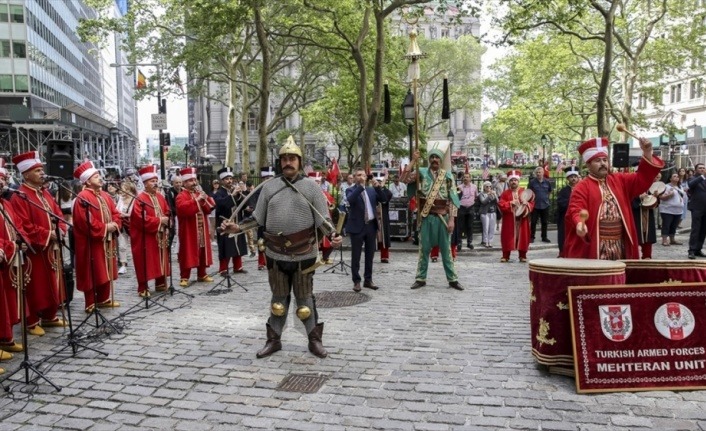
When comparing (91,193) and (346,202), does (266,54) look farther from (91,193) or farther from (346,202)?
(91,193)

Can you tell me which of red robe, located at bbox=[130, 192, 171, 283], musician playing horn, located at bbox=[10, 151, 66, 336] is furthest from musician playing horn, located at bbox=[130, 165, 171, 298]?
musician playing horn, located at bbox=[10, 151, 66, 336]

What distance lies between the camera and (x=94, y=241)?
8.93 meters

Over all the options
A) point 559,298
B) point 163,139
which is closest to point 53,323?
point 559,298

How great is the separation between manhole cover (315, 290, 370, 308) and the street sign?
564 inches

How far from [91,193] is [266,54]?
1170 centimetres

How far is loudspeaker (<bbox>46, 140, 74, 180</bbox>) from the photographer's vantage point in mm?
8578

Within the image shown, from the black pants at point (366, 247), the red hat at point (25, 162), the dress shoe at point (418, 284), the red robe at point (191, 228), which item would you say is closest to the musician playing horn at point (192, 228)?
the red robe at point (191, 228)

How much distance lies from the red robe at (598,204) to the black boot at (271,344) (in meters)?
3.47

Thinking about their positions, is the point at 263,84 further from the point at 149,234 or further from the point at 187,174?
the point at 149,234

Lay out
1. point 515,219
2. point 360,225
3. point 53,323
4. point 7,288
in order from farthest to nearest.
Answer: point 515,219 < point 360,225 < point 53,323 < point 7,288

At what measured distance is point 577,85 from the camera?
119 ft

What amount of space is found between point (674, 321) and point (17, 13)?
56.5 metres

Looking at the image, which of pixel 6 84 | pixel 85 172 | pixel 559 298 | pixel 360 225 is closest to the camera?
pixel 559 298

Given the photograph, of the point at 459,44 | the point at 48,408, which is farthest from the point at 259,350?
the point at 459,44
